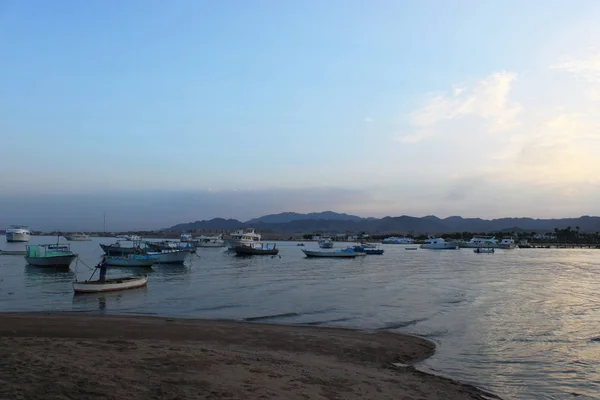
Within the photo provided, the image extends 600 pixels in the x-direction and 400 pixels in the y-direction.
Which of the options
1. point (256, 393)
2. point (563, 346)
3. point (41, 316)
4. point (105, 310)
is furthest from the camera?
point (105, 310)

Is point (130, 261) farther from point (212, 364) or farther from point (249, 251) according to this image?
point (212, 364)

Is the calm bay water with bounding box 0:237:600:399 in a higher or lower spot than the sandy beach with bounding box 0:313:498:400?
lower

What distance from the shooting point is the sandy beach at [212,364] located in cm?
875

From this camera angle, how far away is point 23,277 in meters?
39.9

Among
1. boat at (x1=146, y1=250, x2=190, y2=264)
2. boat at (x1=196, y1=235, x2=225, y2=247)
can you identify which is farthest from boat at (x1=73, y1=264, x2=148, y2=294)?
boat at (x1=196, y1=235, x2=225, y2=247)

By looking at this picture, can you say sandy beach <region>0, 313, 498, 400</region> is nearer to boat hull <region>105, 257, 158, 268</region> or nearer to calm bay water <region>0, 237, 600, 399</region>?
calm bay water <region>0, 237, 600, 399</region>

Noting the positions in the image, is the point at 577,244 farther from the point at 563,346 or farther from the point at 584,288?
the point at 563,346

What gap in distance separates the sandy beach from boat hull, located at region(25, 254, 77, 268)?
1241 inches

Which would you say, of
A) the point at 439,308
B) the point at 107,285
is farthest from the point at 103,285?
the point at 439,308

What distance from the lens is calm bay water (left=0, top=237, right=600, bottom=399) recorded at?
546 inches

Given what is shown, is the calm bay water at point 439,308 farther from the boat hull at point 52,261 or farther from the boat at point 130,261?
the boat at point 130,261

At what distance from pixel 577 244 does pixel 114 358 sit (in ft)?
562

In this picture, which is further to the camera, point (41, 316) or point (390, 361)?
point (41, 316)

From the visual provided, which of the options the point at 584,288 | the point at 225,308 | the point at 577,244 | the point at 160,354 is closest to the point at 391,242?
the point at 577,244
